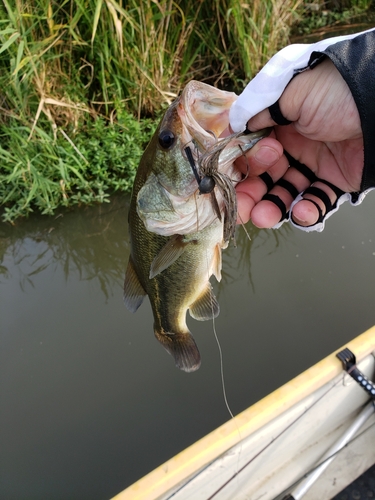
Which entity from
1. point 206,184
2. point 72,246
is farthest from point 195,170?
point 72,246

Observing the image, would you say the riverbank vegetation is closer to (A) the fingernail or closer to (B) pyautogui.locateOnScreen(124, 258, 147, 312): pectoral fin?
(B) pyautogui.locateOnScreen(124, 258, 147, 312): pectoral fin

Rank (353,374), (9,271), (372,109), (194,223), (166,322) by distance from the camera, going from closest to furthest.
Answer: (372,109) → (194,223) → (166,322) → (353,374) → (9,271)

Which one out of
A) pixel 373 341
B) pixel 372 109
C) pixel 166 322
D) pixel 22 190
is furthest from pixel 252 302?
pixel 22 190

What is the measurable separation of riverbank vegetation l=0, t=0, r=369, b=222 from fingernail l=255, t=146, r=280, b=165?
2060 mm

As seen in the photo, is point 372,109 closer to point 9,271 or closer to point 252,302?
point 252,302

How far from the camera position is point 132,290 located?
1650 millimetres

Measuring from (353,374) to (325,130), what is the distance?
115 cm

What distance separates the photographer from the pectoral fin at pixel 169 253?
4.47 ft

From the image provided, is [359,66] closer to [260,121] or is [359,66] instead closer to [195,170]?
[260,121]

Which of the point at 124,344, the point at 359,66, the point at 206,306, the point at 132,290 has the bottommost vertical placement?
the point at 124,344

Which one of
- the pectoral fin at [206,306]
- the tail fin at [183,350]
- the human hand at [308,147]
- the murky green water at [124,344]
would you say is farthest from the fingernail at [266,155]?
the murky green water at [124,344]

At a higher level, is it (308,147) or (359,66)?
(359,66)

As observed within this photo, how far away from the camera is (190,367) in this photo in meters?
1.72

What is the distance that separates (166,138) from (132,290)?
704 millimetres
